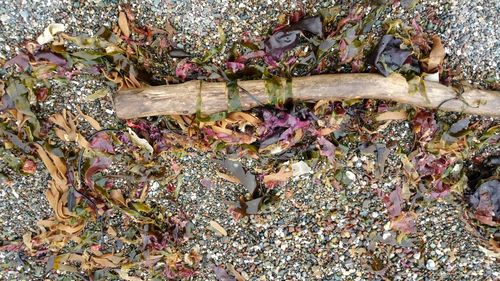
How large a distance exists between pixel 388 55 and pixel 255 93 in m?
0.66

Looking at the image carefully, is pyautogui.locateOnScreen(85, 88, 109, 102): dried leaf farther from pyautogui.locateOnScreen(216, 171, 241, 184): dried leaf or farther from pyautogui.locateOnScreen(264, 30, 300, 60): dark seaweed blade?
pyautogui.locateOnScreen(264, 30, 300, 60): dark seaweed blade

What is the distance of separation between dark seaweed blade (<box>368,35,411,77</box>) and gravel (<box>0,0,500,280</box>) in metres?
0.15

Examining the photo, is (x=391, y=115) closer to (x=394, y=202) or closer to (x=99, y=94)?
(x=394, y=202)

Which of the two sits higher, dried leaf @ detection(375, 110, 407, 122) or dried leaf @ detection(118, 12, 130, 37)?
dried leaf @ detection(118, 12, 130, 37)

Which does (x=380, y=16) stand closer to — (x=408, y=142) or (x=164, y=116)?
(x=408, y=142)

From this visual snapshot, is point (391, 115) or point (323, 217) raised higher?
point (391, 115)

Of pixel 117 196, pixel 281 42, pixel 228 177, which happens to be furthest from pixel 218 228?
pixel 281 42

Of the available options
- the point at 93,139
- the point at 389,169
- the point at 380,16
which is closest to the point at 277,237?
the point at 389,169

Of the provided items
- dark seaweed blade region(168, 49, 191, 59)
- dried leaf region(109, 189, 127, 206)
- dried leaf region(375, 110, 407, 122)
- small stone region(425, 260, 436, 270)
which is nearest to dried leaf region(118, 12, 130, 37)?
dark seaweed blade region(168, 49, 191, 59)

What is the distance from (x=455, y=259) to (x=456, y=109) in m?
0.85

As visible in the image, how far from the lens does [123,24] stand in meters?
2.17

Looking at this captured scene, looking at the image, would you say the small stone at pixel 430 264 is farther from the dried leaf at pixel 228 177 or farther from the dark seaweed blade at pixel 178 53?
the dark seaweed blade at pixel 178 53

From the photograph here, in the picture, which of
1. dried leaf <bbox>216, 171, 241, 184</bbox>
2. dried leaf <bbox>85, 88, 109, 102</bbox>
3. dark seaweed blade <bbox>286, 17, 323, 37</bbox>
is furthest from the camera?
dried leaf <bbox>216, 171, 241, 184</bbox>

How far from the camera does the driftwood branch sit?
2.15 meters
